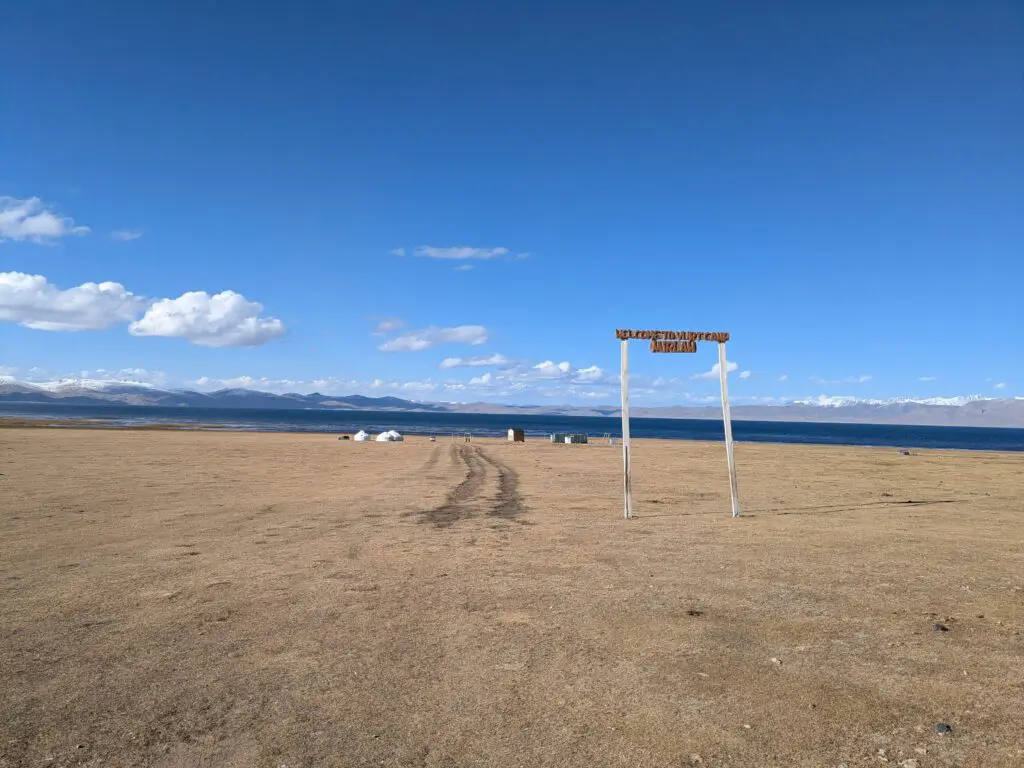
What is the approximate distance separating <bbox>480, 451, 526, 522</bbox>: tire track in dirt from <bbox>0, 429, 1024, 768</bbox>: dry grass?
3.02ft

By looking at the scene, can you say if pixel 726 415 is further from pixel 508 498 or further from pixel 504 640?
pixel 504 640

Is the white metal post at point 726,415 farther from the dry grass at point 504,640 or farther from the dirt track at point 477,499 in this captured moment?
the dirt track at point 477,499

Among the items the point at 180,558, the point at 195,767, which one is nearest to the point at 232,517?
the point at 180,558

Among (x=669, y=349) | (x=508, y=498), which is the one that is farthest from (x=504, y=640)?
(x=508, y=498)

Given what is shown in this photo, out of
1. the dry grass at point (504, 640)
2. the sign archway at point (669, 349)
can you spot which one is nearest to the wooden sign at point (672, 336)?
the sign archway at point (669, 349)

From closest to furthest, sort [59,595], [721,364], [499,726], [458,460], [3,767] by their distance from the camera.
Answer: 1. [3,767]
2. [499,726]
3. [59,595]
4. [721,364]
5. [458,460]

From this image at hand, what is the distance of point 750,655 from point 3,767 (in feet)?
16.6

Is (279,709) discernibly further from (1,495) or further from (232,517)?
(1,495)

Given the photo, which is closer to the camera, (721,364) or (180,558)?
(180,558)

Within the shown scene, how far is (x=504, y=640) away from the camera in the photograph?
5777mm

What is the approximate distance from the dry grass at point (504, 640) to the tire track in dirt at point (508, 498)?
92 cm

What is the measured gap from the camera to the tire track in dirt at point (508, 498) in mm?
13648

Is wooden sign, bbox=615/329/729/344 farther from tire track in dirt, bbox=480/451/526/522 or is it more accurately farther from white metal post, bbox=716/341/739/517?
tire track in dirt, bbox=480/451/526/522

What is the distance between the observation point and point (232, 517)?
41.1ft
